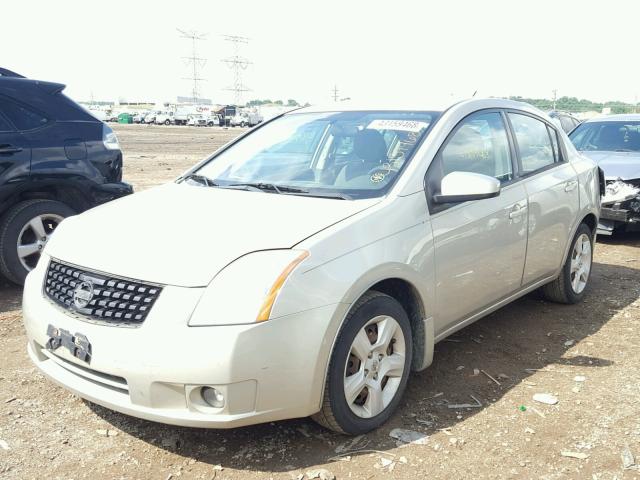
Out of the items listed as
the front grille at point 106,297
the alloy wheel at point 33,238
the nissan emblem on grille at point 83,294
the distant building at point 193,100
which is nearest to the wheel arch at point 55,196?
the alloy wheel at point 33,238

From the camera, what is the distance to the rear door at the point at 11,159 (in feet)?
17.8

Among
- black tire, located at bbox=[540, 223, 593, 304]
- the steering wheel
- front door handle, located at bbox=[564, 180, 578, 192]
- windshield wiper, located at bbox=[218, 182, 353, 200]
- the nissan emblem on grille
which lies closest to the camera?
the nissan emblem on grille

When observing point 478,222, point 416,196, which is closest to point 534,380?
point 478,222

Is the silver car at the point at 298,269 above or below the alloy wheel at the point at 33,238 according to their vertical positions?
above

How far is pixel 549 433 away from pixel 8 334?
3796mm

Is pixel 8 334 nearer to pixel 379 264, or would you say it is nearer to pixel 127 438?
pixel 127 438

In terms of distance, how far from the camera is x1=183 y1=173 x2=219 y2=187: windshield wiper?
3951 mm

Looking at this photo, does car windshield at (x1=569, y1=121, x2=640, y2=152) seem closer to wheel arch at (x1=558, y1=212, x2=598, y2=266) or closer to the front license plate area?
wheel arch at (x1=558, y1=212, x2=598, y2=266)

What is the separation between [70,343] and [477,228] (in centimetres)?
237

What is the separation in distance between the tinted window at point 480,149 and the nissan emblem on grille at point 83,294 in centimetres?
205

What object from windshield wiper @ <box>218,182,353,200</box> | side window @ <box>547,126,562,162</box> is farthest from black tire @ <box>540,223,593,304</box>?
windshield wiper @ <box>218,182,353,200</box>

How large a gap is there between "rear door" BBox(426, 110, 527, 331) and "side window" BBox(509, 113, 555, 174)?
0.64 ft

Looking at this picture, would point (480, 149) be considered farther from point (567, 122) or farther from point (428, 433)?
point (567, 122)

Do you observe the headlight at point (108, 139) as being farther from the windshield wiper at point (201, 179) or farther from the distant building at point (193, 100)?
the distant building at point (193, 100)
